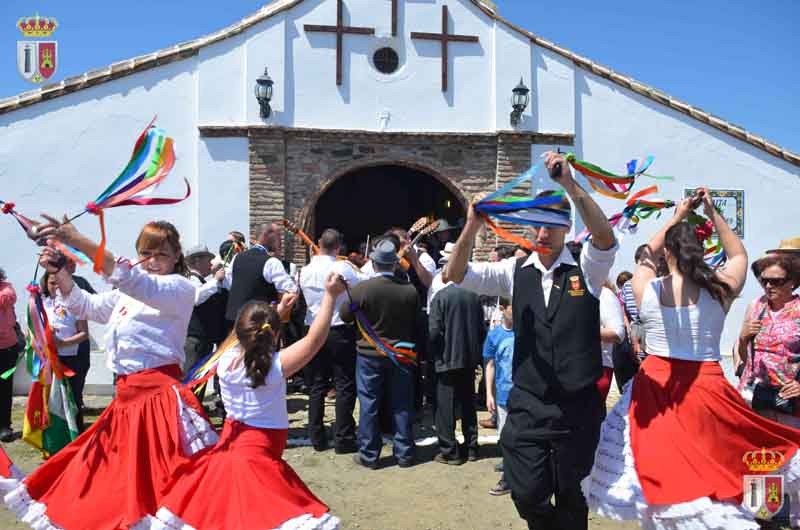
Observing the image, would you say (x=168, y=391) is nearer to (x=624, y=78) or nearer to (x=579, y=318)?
(x=579, y=318)

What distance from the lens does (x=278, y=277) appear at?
6.17 meters

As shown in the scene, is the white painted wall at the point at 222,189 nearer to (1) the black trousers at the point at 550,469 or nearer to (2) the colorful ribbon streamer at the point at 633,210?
(2) the colorful ribbon streamer at the point at 633,210

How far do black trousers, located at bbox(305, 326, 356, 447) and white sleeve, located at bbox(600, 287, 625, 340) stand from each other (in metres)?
3.01

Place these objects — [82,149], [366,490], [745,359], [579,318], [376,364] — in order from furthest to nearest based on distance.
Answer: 1. [82,149]
2. [376,364]
3. [366,490]
4. [745,359]
5. [579,318]

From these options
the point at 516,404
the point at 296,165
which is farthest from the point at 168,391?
the point at 296,165

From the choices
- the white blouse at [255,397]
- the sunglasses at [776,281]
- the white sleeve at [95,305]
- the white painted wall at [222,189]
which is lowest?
the white blouse at [255,397]

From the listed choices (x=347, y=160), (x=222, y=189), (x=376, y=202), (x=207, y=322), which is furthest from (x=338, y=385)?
(x=376, y=202)

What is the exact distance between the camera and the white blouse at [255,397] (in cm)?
315

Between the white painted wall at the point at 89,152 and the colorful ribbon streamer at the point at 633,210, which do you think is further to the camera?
the white painted wall at the point at 89,152

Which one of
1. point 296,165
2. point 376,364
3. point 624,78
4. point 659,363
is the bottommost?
point 376,364

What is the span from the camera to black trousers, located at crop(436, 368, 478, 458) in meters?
5.98

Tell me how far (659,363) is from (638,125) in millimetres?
8886

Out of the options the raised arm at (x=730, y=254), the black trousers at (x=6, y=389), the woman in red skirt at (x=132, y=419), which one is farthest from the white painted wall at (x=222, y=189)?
the raised arm at (x=730, y=254)

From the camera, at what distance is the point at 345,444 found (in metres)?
6.31
